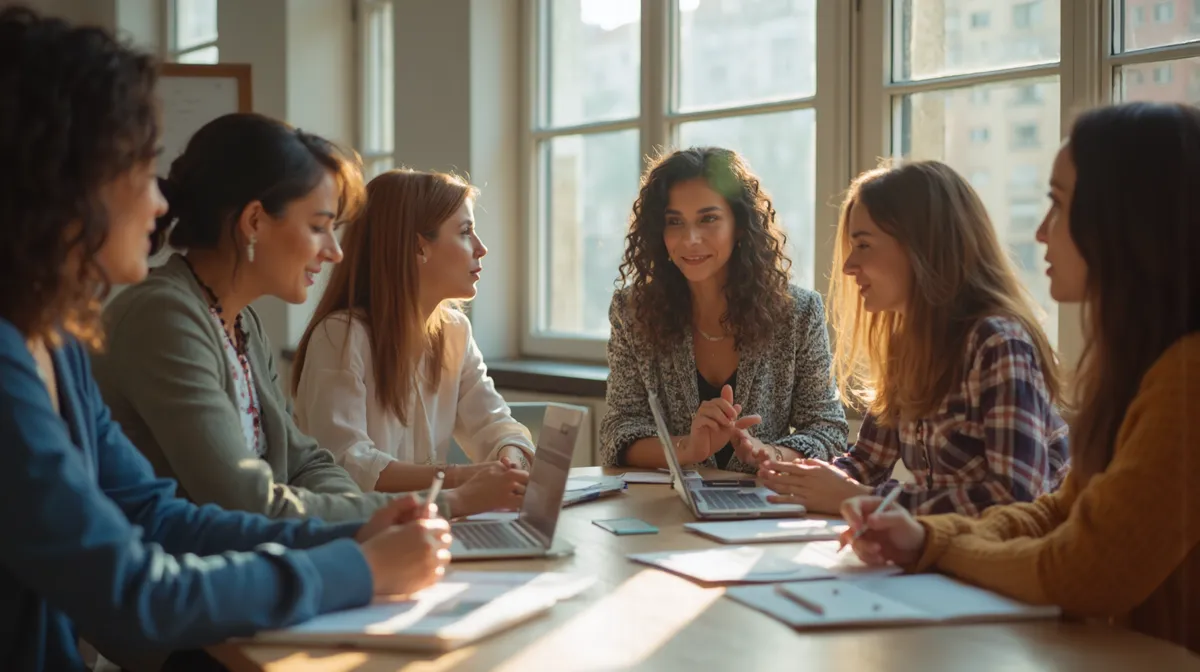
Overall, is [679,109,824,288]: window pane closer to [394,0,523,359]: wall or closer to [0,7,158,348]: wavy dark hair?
[394,0,523,359]: wall

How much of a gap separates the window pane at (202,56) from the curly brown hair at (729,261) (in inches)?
143

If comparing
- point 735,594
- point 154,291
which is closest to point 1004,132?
point 735,594

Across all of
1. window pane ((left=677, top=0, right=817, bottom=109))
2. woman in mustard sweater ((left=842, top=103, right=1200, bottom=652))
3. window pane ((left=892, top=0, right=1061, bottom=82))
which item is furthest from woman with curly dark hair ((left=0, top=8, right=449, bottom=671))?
window pane ((left=677, top=0, right=817, bottom=109))

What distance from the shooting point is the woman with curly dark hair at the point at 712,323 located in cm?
276

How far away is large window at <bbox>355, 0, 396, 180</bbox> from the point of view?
16.7 ft

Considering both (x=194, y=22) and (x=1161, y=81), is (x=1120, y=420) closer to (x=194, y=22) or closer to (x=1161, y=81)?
(x=1161, y=81)

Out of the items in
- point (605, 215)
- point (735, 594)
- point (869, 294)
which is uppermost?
point (605, 215)

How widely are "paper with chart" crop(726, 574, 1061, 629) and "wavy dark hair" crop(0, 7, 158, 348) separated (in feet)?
2.81

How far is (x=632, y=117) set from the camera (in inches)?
156

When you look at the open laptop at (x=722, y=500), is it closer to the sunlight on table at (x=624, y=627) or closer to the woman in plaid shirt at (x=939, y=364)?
the woman in plaid shirt at (x=939, y=364)

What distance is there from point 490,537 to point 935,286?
935mm

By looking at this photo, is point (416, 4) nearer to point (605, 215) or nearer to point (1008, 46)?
point (605, 215)

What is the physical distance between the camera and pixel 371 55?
206 inches

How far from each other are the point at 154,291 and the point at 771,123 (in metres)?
2.15
